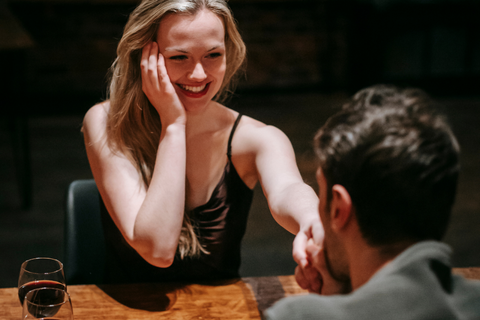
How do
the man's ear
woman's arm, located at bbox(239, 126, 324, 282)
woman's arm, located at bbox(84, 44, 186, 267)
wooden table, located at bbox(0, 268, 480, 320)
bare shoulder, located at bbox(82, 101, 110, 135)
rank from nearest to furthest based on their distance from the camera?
the man's ear → woman's arm, located at bbox(239, 126, 324, 282) → wooden table, located at bbox(0, 268, 480, 320) → woman's arm, located at bbox(84, 44, 186, 267) → bare shoulder, located at bbox(82, 101, 110, 135)

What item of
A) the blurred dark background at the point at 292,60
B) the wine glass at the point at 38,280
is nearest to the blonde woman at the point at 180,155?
the wine glass at the point at 38,280

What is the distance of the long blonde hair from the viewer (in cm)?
146

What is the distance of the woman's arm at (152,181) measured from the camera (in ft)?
4.31

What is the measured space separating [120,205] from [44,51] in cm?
546

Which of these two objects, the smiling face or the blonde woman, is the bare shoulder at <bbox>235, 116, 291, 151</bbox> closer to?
the blonde woman

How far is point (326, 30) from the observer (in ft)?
21.9

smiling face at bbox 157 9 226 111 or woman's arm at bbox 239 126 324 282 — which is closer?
woman's arm at bbox 239 126 324 282

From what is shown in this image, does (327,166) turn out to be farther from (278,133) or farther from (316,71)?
(316,71)

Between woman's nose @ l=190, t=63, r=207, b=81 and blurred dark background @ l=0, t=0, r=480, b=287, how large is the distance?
10.6 ft

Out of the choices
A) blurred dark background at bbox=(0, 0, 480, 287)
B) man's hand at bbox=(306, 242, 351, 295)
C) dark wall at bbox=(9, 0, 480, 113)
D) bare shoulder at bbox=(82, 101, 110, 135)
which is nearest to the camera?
man's hand at bbox=(306, 242, 351, 295)

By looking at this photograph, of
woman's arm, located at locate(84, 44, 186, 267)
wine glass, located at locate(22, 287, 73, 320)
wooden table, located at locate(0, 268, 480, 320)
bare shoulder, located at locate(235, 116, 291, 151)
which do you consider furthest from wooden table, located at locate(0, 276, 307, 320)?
bare shoulder, located at locate(235, 116, 291, 151)

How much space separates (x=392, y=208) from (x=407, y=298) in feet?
0.41

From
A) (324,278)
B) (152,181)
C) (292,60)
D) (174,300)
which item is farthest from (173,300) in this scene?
(292,60)

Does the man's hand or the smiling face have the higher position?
the smiling face
